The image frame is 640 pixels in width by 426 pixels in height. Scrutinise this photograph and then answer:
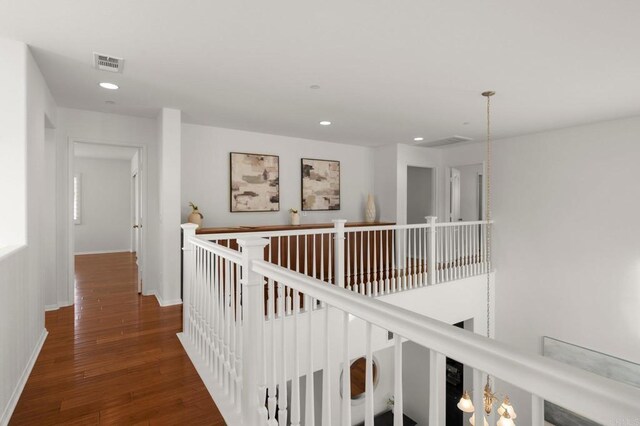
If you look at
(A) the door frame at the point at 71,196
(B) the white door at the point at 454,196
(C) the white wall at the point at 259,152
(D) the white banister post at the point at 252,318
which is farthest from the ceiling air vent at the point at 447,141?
(D) the white banister post at the point at 252,318

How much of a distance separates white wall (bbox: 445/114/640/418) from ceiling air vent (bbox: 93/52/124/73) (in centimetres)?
575

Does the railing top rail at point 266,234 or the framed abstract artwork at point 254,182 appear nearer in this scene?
the railing top rail at point 266,234

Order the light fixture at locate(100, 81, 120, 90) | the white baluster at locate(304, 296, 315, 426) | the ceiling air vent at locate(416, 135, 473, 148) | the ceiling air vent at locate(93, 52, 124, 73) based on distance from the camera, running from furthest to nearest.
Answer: the ceiling air vent at locate(416, 135, 473, 148) → the light fixture at locate(100, 81, 120, 90) → the ceiling air vent at locate(93, 52, 124, 73) → the white baluster at locate(304, 296, 315, 426)

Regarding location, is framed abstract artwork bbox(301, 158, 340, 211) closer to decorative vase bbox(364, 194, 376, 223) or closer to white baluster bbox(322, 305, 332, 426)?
decorative vase bbox(364, 194, 376, 223)

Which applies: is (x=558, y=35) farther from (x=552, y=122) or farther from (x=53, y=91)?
(x=53, y=91)

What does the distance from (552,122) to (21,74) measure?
592 centimetres

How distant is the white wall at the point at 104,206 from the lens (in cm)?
842

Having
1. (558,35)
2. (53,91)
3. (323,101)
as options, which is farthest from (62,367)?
(558,35)

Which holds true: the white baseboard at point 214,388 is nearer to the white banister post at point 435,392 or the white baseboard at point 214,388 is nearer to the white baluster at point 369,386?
the white baluster at point 369,386

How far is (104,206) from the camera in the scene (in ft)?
28.5

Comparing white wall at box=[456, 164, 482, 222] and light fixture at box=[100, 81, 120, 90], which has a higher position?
light fixture at box=[100, 81, 120, 90]

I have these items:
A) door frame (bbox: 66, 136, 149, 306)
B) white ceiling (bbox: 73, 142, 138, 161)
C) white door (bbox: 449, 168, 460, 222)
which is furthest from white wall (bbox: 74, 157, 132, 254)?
white door (bbox: 449, 168, 460, 222)

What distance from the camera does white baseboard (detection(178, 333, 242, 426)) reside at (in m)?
2.07

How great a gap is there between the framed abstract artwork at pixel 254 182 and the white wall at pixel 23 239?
2461 millimetres
